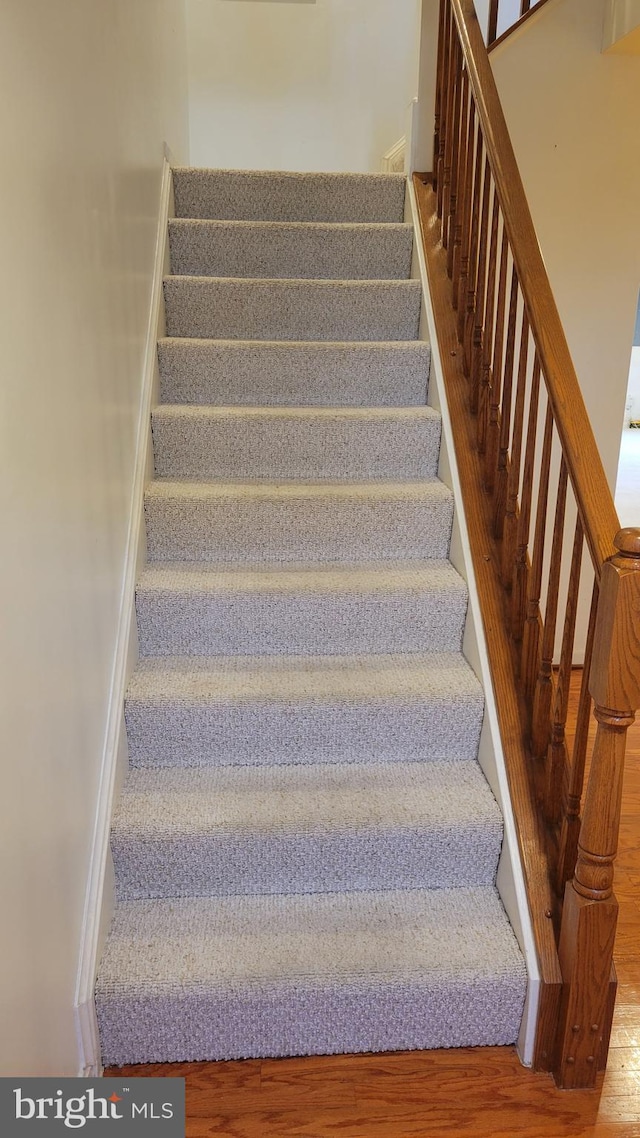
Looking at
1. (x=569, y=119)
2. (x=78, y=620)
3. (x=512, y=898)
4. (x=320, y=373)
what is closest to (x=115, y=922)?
(x=78, y=620)

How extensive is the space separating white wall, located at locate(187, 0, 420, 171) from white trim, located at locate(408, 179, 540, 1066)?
6.69ft

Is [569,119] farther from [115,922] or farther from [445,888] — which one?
[115,922]

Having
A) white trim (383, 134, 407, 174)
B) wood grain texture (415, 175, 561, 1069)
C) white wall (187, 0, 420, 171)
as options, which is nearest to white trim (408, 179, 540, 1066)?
wood grain texture (415, 175, 561, 1069)

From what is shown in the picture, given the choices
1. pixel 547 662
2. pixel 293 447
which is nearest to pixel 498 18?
pixel 293 447

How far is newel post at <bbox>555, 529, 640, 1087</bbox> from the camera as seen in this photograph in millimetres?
1278

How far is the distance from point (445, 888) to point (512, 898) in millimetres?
167

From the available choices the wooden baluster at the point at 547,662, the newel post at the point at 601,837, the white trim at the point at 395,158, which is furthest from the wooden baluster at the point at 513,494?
the white trim at the point at 395,158

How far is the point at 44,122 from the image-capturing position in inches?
51.1

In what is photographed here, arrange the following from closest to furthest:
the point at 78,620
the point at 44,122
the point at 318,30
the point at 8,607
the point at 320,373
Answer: the point at 8,607 < the point at 44,122 < the point at 78,620 < the point at 320,373 < the point at 318,30

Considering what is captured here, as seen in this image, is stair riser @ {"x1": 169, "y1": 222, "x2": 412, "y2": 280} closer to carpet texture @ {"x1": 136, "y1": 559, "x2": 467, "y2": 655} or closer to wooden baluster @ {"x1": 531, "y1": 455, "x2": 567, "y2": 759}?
carpet texture @ {"x1": 136, "y1": 559, "x2": 467, "y2": 655}

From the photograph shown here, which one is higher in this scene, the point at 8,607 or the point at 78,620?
the point at 8,607

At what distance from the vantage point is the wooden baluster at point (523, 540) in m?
1.71

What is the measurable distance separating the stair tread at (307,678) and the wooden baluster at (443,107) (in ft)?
5.16

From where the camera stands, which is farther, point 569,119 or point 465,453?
point 569,119
